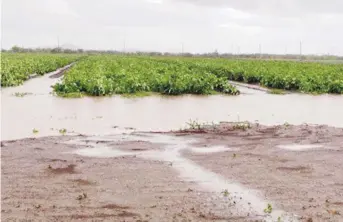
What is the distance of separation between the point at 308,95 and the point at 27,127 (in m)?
15.7

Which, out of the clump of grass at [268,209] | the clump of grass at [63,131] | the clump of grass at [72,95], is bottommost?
the clump of grass at [268,209]

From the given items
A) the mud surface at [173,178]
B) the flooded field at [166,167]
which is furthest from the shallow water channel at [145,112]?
the mud surface at [173,178]

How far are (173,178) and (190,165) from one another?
1.06 m

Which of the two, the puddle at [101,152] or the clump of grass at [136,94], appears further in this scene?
the clump of grass at [136,94]

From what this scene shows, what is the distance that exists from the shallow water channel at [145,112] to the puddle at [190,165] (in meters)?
1.73

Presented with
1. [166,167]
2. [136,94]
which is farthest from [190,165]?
[136,94]

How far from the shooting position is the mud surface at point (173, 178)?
245 inches

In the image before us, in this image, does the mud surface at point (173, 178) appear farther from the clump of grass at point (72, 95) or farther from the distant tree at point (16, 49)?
the distant tree at point (16, 49)

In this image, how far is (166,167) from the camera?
872 cm

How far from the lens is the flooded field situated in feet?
20.7

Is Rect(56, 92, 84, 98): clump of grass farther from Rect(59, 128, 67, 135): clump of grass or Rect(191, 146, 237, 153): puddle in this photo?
Rect(191, 146, 237, 153): puddle

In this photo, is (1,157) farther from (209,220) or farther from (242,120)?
(242,120)

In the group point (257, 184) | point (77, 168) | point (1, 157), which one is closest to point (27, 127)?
point (1, 157)

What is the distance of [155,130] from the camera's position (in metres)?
13.4
